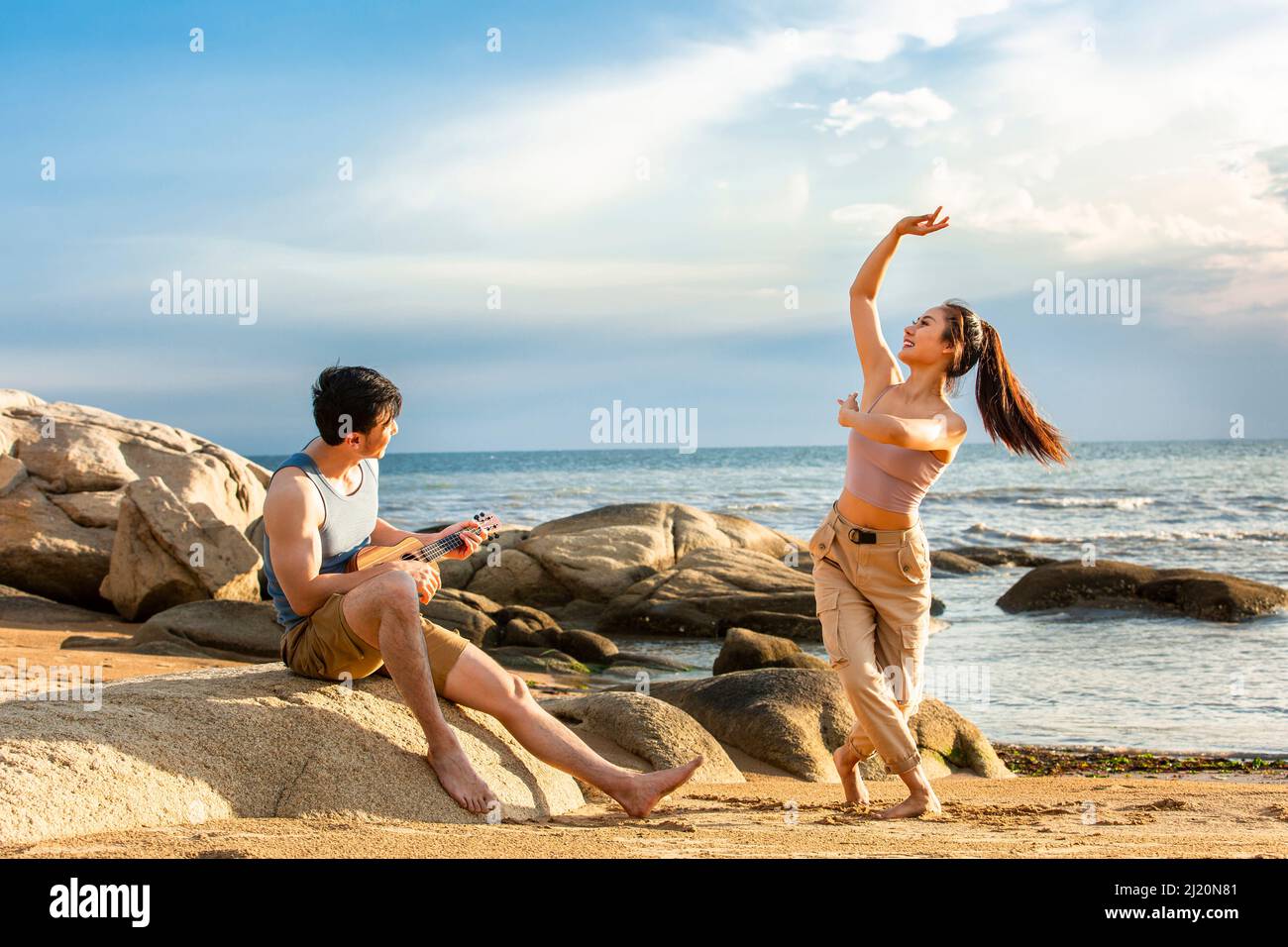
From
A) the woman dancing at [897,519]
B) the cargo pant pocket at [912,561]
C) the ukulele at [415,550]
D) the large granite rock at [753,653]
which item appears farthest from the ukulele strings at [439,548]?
the large granite rock at [753,653]

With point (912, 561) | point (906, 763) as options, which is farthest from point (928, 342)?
point (906, 763)

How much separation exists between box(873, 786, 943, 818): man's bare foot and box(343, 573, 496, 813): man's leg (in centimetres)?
174

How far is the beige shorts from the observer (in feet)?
16.3

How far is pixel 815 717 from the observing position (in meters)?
7.57

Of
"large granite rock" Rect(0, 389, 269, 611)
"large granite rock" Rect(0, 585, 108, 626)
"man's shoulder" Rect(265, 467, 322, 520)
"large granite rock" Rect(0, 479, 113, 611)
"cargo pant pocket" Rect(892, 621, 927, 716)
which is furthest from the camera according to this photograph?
"large granite rock" Rect(0, 389, 269, 611)

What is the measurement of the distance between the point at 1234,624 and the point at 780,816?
38.9ft

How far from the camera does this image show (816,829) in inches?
189

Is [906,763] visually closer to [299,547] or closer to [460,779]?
[460,779]

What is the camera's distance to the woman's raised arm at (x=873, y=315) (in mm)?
5625

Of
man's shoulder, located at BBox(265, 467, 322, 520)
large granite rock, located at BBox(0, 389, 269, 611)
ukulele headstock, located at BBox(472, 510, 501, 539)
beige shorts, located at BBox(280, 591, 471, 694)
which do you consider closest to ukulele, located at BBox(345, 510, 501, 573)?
ukulele headstock, located at BBox(472, 510, 501, 539)

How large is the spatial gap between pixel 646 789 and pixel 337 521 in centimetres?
168

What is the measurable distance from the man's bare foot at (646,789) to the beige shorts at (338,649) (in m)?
0.89

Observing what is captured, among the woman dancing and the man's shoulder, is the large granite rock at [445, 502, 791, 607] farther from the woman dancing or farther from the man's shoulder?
the man's shoulder
